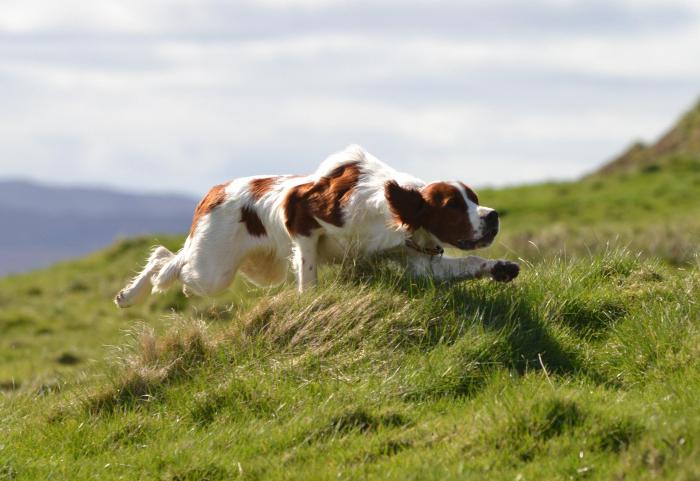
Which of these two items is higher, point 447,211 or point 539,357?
point 447,211

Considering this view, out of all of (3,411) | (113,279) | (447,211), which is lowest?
(113,279)

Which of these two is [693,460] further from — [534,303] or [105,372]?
[105,372]

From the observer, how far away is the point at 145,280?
10047 millimetres

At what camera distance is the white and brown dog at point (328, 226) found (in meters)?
8.41

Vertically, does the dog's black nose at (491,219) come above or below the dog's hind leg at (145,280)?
above

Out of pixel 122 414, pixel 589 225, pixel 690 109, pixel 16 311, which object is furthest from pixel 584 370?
pixel 690 109

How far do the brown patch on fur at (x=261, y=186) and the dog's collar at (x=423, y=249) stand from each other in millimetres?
1301

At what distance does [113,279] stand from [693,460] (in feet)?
72.9

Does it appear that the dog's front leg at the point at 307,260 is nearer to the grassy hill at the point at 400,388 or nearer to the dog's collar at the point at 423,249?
the grassy hill at the point at 400,388

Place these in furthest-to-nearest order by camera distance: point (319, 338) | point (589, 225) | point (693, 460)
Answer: point (589, 225)
point (319, 338)
point (693, 460)

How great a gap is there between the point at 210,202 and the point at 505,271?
256cm

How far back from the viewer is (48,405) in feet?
27.3

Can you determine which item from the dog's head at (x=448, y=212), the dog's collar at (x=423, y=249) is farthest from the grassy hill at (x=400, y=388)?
the dog's head at (x=448, y=212)

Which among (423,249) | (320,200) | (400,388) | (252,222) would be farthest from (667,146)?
(400,388)
